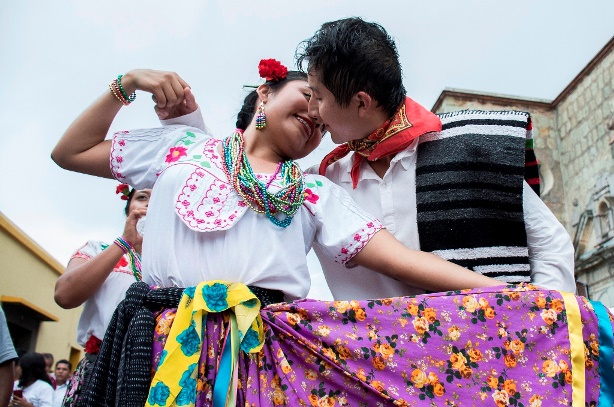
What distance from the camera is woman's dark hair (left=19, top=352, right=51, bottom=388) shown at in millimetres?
6609

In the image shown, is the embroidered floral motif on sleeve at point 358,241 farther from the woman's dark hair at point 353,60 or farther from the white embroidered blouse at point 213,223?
the woman's dark hair at point 353,60

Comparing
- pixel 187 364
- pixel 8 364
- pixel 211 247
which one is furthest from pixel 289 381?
pixel 8 364

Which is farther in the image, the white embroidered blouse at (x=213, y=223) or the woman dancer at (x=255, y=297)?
the white embroidered blouse at (x=213, y=223)

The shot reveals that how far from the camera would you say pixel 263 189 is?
1.89 metres

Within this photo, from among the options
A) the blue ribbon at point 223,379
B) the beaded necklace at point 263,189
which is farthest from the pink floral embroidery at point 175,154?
the blue ribbon at point 223,379

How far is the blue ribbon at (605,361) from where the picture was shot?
5.33ft

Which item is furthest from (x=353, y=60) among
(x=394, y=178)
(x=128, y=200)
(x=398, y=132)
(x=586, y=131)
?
(x=586, y=131)

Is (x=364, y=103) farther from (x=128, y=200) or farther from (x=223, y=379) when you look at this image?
(x=128, y=200)

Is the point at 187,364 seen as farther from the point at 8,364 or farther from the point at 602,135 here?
the point at 602,135

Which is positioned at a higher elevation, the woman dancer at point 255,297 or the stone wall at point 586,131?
the stone wall at point 586,131

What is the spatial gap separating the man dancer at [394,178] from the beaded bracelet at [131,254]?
1046 millimetres

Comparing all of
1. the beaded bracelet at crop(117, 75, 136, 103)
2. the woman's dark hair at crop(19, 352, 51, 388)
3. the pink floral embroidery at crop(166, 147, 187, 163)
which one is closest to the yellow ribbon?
the pink floral embroidery at crop(166, 147, 187, 163)

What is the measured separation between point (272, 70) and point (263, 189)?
0.59 metres

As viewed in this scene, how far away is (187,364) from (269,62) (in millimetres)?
1136
